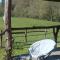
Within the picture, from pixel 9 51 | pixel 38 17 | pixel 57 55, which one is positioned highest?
pixel 57 55

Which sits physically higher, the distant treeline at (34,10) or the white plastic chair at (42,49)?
the white plastic chair at (42,49)

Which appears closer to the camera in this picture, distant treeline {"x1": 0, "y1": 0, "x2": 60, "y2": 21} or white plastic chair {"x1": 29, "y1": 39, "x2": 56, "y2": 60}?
white plastic chair {"x1": 29, "y1": 39, "x2": 56, "y2": 60}

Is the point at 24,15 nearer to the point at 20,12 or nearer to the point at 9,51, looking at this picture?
the point at 20,12

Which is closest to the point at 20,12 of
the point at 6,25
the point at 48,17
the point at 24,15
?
the point at 24,15

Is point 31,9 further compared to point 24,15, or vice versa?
point 24,15

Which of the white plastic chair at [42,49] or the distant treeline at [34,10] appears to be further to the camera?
the distant treeline at [34,10]

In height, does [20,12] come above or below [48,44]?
below

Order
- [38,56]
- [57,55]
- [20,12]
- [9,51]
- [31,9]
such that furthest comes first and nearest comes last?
[20,12], [31,9], [9,51], [57,55], [38,56]

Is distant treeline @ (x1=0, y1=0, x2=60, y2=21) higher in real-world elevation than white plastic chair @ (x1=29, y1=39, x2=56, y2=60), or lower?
lower

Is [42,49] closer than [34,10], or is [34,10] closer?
[42,49]

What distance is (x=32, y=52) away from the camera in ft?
14.2

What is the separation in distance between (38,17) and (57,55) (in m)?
45.7

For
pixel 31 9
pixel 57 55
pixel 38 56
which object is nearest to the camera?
pixel 38 56

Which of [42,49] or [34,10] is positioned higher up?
[42,49]
